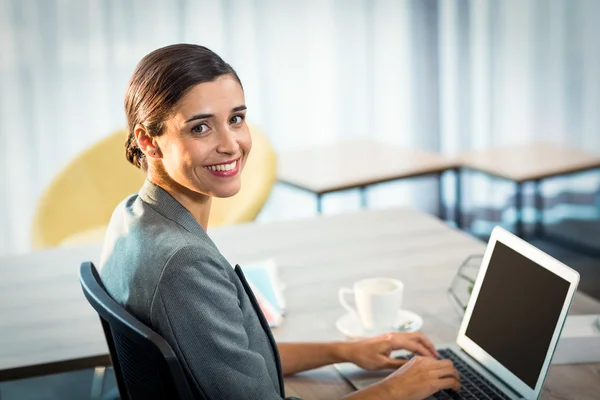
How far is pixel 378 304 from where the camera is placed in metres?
1.86

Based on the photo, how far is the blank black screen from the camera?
1.52 meters

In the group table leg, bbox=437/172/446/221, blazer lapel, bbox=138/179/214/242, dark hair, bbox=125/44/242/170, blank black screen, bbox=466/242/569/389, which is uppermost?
dark hair, bbox=125/44/242/170

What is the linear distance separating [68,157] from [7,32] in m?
0.63

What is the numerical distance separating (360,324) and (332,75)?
2.88m

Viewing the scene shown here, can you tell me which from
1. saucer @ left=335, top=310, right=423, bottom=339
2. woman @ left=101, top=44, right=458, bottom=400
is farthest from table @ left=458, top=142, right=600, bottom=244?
woman @ left=101, top=44, right=458, bottom=400

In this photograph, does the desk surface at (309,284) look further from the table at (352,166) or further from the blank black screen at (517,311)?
the table at (352,166)

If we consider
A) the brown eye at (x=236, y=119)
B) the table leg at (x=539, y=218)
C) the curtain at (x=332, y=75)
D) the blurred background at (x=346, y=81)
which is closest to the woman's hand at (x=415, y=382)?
the brown eye at (x=236, y=119)

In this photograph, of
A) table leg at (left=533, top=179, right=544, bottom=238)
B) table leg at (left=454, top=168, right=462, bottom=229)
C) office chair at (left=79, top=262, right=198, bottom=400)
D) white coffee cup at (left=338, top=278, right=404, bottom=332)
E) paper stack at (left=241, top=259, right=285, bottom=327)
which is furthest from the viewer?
table leg at (left=533, top=179, right=544, bottom=238)

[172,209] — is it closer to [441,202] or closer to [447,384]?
[447,384]

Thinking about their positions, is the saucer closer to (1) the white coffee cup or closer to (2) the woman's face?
Result: (1) the white coffee cup

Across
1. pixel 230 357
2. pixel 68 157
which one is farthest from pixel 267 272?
pixel 68 157

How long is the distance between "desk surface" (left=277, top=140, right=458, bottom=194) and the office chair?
216cm

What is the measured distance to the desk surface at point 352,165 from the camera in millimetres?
3680

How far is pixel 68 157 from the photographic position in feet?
14.2
